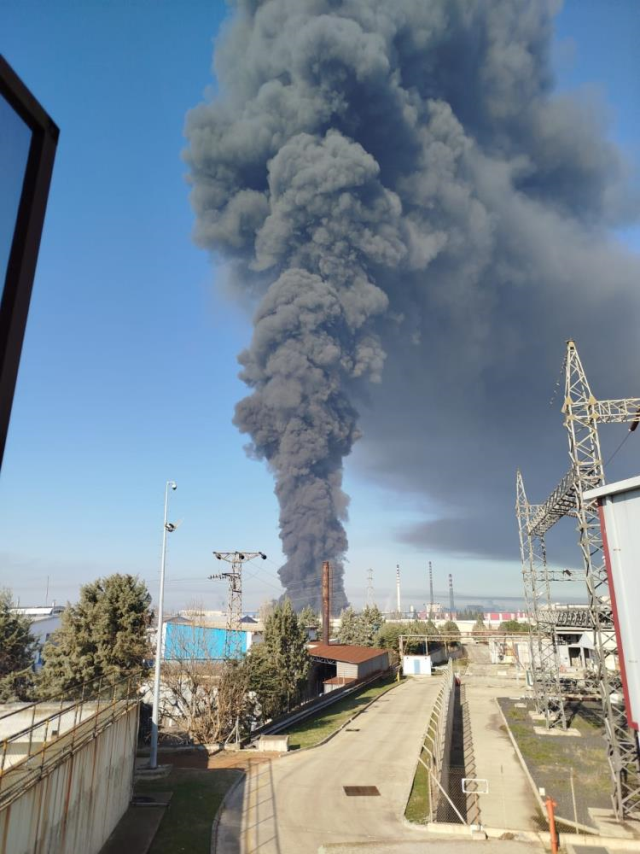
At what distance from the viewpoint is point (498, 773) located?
23.8 m

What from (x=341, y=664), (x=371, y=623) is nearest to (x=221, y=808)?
(x=341, y=664)

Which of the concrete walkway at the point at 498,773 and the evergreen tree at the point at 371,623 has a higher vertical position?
the evergreen tree at the point at 371,623

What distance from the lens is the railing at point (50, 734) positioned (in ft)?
35.2

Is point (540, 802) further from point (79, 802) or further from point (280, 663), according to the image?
point (280, 663)

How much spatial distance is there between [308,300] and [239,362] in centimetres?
2058

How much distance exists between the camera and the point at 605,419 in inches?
1006

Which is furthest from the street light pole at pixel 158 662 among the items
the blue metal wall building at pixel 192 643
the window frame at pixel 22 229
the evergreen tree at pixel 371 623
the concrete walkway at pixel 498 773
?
the evergreen tree at pixel 371 623

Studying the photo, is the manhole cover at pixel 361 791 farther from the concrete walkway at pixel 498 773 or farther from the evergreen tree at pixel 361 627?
the evergreen tree at pixel 361 627

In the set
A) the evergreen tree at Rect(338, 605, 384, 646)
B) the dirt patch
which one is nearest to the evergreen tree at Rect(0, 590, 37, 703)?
the dirt patch

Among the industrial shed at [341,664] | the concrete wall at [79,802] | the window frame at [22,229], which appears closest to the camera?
the window frame at [22,229]

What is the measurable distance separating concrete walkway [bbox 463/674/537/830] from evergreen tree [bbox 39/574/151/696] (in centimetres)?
1797

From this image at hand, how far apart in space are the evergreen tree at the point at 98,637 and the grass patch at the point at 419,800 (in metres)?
15.2

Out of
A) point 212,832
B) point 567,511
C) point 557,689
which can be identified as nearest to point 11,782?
point 212,832

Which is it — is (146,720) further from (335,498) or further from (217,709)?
(335,498)
